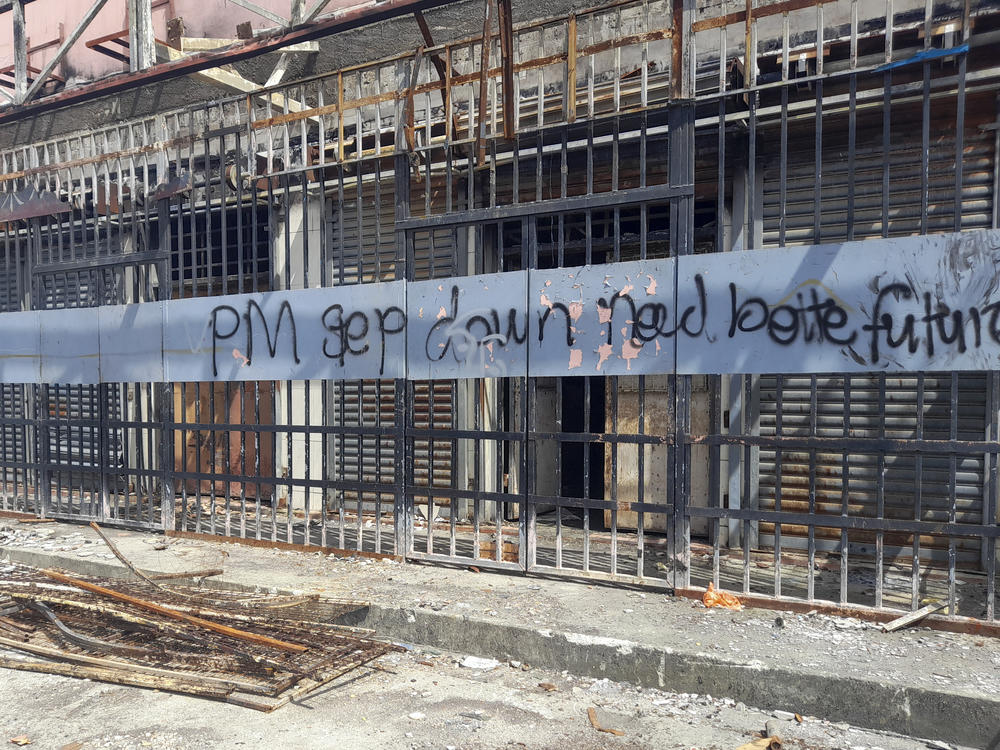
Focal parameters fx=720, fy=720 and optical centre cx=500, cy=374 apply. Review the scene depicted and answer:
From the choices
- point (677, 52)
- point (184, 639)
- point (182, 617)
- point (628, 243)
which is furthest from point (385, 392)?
point (677, 52)

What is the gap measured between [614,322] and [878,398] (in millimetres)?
2359

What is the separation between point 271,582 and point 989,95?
6.79 metres

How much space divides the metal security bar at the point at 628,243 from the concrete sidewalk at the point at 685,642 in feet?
1.05

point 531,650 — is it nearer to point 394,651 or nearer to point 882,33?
point 394,651

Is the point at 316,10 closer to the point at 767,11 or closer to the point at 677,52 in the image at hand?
the point at 677,52

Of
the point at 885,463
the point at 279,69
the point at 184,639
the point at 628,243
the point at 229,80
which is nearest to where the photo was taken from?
the point at 184,639

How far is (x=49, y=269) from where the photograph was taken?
26.2 ft

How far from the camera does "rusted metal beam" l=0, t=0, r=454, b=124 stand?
741 centimetres

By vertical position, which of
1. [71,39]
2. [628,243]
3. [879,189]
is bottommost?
[628,243]

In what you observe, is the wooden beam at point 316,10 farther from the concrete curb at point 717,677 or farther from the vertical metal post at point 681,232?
the concrete curb at point 717,677

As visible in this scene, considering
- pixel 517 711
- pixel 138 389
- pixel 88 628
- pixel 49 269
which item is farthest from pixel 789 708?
pixel 49 269

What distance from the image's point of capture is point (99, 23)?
10.7m

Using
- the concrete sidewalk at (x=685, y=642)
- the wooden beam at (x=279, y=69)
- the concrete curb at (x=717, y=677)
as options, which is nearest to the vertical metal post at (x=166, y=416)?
the concrete sidewalk at (x=685, y=642)

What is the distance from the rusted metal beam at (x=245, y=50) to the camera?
7.41 m
